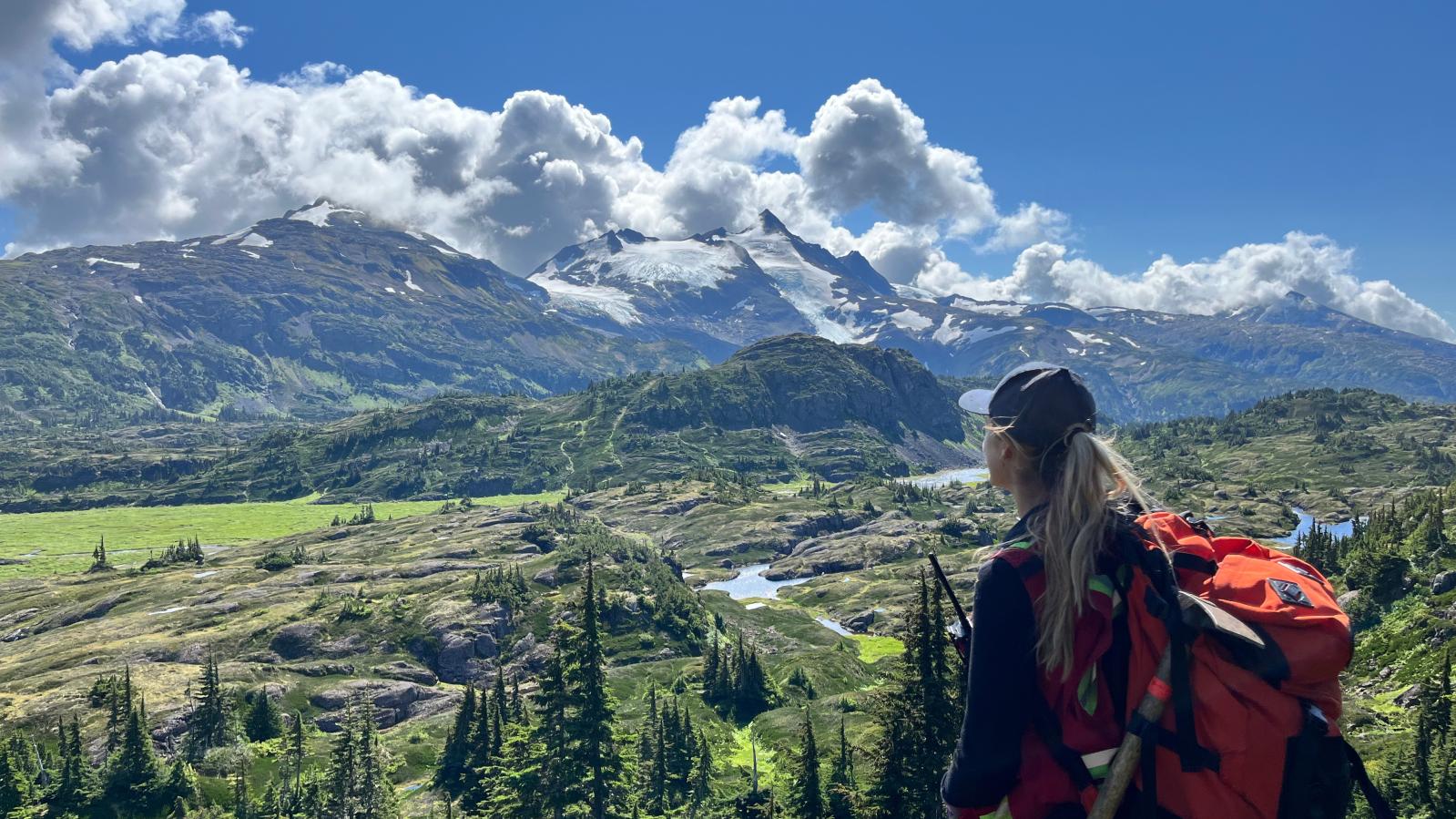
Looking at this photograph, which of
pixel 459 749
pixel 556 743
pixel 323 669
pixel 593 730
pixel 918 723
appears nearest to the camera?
pixel 918 723

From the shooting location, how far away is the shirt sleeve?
17.1 ft

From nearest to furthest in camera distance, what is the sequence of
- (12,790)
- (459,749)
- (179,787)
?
(12,790)
(179,787)
(459,749)

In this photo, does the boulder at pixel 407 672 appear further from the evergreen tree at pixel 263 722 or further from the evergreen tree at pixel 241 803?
the evergreen tree at pixel 241 803

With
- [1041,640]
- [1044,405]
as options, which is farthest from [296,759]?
[1044,405]

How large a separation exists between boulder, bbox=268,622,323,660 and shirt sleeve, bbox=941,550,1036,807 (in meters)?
166

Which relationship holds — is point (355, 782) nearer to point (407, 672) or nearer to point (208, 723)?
point (208, 723)

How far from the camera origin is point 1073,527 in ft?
17.3

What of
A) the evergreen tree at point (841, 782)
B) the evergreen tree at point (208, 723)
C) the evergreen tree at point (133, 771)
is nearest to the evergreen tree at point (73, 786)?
the evergreen tree at point (133, 771)

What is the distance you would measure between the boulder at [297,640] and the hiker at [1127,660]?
545 feet

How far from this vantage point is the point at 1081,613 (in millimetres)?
5133

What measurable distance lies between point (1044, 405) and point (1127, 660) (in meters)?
1.80

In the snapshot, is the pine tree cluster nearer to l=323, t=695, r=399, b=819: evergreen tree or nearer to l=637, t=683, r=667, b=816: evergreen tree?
l=637, t=683, r=667, b=816: evergreen tree

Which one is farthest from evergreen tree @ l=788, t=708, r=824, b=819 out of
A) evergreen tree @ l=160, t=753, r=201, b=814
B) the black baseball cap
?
evergreen tree @ l=160, t=753, r=201, b=814

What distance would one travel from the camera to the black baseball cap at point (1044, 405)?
576 cm
